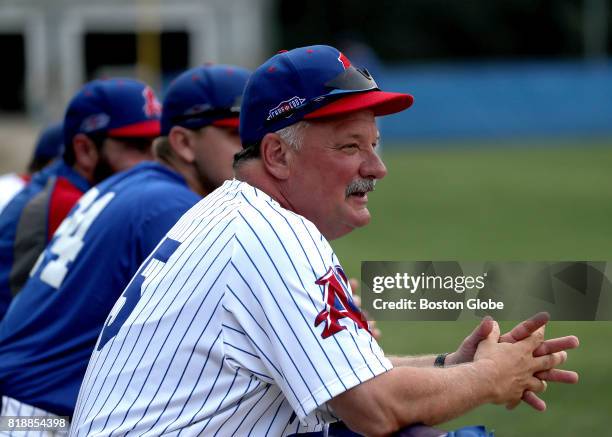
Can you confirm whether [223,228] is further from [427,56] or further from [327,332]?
[427,56]

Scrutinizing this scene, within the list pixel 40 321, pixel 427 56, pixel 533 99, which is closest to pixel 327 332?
pixel 40 321

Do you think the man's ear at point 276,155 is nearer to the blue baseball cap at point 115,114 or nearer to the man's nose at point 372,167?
the man's nose at point 372,167

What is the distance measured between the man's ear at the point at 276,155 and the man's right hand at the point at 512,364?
0.77 metres

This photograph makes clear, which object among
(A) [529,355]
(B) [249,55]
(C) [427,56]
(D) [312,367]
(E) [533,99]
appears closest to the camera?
Answer: (D) [312,367]

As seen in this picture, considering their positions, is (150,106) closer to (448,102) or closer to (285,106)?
(285,106)

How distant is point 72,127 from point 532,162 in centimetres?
2339

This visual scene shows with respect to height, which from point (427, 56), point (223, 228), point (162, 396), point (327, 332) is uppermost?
point (223, 228)

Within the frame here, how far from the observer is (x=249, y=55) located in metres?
42.3

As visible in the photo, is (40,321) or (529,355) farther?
(40,321)

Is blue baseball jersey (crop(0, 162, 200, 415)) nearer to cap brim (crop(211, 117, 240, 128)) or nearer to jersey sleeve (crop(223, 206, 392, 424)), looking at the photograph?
cap brim (crop(211, 117, 240, 128))

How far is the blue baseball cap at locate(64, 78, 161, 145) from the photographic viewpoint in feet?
17.4

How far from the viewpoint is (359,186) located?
3320mm

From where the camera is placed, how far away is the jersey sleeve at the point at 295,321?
284cm

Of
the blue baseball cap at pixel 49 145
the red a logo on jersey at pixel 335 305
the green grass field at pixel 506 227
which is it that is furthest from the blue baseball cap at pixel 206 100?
the blue baseball cap at pixel 49 145
